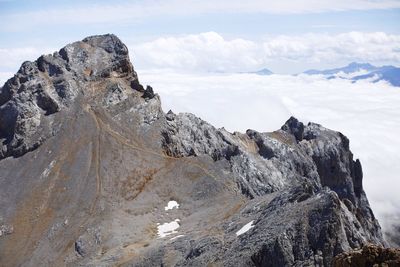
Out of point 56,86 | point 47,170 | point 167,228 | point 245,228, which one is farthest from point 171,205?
point 56,86

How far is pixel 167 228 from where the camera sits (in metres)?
85.8

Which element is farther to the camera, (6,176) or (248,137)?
(248,137)

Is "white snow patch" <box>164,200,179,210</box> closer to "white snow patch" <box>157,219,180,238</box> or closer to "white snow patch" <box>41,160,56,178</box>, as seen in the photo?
"white snow patch" <box>157,219,180,238</box>

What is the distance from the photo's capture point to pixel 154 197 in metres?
97.0

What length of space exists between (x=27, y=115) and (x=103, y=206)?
31766 millimetres

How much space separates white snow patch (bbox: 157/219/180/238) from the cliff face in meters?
0.41

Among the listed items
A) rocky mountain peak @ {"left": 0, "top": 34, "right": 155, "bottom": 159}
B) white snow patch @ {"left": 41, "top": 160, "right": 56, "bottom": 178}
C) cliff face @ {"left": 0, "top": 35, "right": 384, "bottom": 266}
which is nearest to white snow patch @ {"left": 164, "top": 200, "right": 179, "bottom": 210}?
cliff face @ {"left": 0, "top": 35, "right": 384, "bottom": 266}

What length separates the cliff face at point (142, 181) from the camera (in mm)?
59791

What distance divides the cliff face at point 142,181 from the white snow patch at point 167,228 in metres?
0.41

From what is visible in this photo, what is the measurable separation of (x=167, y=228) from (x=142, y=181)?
55.5 feet

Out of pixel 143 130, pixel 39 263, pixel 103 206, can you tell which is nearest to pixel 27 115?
pixel 143 130

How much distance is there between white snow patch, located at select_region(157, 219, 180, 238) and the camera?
8300 centimetres

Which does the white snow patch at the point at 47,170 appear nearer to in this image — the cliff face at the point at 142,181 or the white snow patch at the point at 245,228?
the cliff face at the point at 142,181

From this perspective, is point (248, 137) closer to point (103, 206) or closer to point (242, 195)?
point (242, 195)
